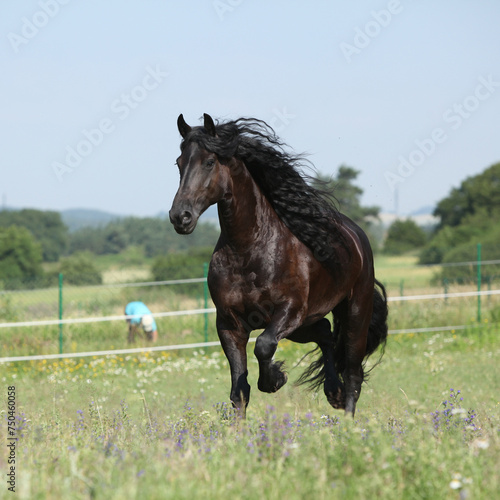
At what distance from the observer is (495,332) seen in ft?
45.6

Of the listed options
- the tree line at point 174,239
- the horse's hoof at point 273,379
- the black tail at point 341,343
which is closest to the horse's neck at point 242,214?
the horse's hoof at point 273,379

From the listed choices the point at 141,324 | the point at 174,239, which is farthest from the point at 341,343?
the point at 174,239

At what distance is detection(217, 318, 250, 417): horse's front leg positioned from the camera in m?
5.13

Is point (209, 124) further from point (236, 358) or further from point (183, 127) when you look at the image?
point (236, 358)

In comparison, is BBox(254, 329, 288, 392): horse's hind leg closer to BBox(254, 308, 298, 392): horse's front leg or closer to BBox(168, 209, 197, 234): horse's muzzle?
BBox(254, 308, 298, 392): horse's front leg

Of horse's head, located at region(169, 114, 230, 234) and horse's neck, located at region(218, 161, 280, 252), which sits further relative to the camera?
horse's neck, located at region(218, 161, 280, 252)

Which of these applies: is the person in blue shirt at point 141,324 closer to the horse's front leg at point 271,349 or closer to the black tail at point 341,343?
the black tail at point 341,343

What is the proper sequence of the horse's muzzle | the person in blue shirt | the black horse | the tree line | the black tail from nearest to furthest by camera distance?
1. the horse's muzzle
2. the black horse
3. the black tail
4. the person in blue shirt
5. the tree line

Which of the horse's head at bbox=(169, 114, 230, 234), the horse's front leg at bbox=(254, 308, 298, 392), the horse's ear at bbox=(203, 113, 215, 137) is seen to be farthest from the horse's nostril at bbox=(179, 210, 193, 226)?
the horse's front leg at bbox=(254, 308, 298, 392)

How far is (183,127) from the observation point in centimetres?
499

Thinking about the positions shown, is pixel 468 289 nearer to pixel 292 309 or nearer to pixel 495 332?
pixel 495 332

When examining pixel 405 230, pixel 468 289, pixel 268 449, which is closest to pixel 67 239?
pixel 405 230

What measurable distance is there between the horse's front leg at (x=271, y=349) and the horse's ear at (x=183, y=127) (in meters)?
1.40

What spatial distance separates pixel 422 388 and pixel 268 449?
19.1ft
